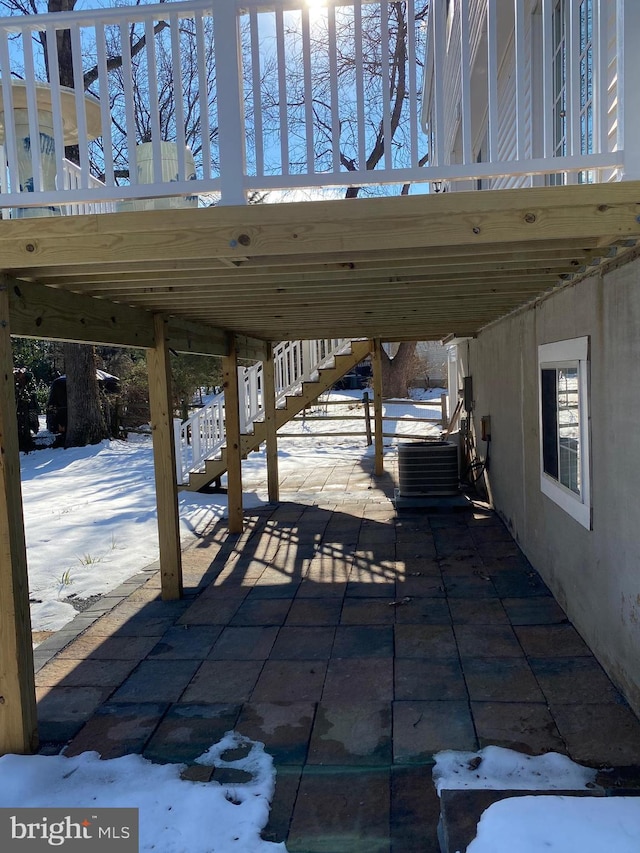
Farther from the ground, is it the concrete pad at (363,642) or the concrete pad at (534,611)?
the concrete pad at (534,611)

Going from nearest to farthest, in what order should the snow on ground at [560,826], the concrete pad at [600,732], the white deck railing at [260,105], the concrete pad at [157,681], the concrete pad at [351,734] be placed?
the snow on ground at [560,826] < the white deck railing at [260,105] < the concrete pad at [600,732] < the concrete pad at [351,734] < the concrete pad at [157,681]

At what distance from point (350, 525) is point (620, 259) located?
15.3ft

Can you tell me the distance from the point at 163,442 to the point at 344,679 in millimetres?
2215

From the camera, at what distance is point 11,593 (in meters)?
2.89

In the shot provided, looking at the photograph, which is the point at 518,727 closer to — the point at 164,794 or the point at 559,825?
the point at 559,825

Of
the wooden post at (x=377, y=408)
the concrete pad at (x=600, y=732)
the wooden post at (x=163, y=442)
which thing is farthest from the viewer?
the wooden post at (x=377, y=408)

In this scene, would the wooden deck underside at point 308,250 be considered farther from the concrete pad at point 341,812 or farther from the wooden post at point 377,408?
the wooden post at point 377,408

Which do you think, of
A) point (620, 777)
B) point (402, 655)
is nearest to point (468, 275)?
point (402, 655)

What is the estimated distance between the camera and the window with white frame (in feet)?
11.7

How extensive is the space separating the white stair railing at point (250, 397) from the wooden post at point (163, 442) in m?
4.13

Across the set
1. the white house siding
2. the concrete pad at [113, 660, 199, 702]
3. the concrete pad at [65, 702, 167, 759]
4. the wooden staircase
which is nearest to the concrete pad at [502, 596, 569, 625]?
the concrete pad at [113, 660, 199, 702]

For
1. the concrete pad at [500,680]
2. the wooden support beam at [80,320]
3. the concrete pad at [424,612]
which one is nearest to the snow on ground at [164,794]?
the concrete pad at [500,680]

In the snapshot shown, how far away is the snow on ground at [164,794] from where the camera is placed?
2.34 metres

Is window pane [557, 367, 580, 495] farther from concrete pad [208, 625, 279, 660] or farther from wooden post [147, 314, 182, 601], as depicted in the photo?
wooden post [147, 314, 182, 601]
